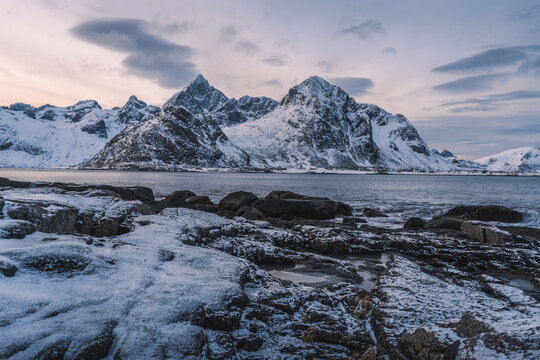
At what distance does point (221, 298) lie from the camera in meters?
6.39

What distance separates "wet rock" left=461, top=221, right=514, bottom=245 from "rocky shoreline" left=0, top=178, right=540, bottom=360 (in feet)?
7.29

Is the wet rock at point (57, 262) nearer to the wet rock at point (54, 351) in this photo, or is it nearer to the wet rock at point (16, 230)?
the wet rock at point (16, 230)

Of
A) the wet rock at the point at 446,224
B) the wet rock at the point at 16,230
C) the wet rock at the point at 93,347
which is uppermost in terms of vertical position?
the wet rock at the point at 16,230

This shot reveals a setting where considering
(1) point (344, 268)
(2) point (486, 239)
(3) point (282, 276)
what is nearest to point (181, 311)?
(3) point (282, 276)

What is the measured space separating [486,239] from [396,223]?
9377 mm

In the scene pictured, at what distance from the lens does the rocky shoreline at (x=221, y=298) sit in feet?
15.5

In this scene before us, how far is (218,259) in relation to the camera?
8.85 meters

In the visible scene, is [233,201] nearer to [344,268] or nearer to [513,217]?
[344,268]

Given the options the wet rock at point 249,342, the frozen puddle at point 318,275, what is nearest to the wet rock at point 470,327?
the wet rock at point 249,342

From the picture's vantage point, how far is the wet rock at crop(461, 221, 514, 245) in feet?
48.5

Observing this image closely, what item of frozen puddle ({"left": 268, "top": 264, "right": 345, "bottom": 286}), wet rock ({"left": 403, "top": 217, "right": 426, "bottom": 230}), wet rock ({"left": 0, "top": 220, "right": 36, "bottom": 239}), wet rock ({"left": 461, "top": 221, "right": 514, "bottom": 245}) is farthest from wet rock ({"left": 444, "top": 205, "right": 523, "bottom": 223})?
wet rock ({"left": 0, "top": 220, "right": 36, "bottom": 239})

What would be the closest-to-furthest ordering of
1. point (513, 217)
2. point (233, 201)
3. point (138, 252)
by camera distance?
point (138, 252), point (513, 217), point (233, 201)

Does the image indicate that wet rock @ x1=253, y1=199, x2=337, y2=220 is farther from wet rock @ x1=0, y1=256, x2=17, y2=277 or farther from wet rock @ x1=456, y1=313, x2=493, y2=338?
wet rock @ x1=0, y1=256, x2=17, y2=277

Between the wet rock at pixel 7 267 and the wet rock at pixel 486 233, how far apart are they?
60.5 ft
